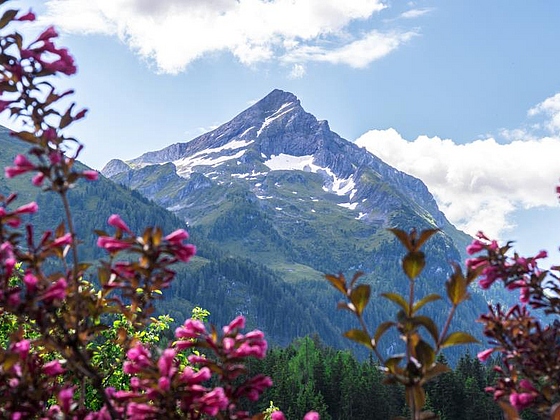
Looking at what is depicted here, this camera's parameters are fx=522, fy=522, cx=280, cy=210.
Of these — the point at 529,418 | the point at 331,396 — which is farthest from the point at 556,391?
the point at 331,396

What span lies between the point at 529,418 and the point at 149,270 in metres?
79.7

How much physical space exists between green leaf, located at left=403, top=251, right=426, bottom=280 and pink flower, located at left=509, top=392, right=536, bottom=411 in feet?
4.86

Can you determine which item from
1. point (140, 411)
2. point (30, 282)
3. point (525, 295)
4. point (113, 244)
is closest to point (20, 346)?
point (30, 282)

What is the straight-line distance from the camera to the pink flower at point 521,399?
11.8ft

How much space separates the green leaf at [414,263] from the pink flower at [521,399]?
148 centimetres

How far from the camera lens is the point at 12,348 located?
3.20 m

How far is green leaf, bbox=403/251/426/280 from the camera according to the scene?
2.79 m

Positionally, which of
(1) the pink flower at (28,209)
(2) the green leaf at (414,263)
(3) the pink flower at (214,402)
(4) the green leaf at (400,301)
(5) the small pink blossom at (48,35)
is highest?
(5) the small pink blossom at (48,35)

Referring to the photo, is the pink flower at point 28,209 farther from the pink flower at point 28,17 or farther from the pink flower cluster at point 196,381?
the pink flower at point 28,17

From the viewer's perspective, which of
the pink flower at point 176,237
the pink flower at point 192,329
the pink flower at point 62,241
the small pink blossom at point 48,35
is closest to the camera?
the pink flower at point 176,237

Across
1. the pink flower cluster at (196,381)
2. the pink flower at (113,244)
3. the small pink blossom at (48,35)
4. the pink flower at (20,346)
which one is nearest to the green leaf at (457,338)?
the pink flower cluster at (196,381)

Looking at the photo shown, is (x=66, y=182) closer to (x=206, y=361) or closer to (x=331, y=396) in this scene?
(x=206, y=361)

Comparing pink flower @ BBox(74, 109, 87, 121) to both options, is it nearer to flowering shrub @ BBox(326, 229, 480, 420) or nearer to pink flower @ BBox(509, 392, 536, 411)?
flowering shrub @ BBox(326, 229, 480, 420)

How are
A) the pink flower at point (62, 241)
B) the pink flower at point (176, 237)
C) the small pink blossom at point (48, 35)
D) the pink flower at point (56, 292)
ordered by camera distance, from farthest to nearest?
the small pink blossom at point (48, 35) < the pink flower at point (62, 241) < the pink flower at point (176, 237) < the pink flower at point (56, 292)
